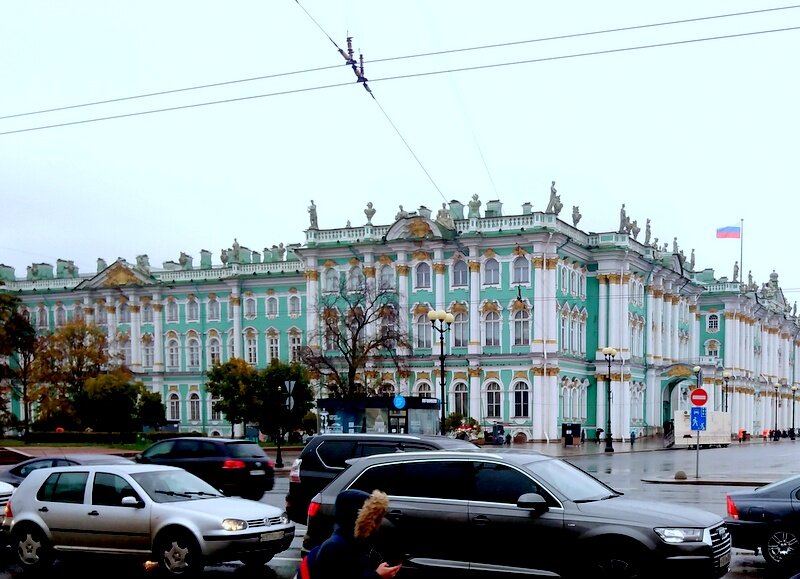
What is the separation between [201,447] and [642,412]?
192ft

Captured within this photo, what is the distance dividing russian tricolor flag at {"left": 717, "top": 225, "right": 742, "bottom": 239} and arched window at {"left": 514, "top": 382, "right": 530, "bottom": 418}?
22.6 meters

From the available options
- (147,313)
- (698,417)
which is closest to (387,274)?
(147,313)

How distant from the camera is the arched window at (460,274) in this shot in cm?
6981

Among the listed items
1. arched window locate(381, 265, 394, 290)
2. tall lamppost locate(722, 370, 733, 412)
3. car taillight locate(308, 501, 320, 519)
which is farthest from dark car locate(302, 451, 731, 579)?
tall lamppost locate(722, 370, 733, 412)

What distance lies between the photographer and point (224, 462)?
24.0 m

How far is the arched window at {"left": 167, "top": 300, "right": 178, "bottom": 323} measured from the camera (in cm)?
8500

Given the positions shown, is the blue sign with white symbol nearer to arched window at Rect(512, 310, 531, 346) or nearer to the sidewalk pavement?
the sidewalk pavement

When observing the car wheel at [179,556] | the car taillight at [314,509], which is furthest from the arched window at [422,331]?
the car taillight at [314,509]

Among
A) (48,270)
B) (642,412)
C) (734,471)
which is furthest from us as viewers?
(48,270)

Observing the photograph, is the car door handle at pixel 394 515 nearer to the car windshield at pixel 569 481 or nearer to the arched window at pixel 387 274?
the car windshield at pixel 569 481

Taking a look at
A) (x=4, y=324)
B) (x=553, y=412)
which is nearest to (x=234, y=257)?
(x=4, y=324)

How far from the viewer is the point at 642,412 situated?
254 feet

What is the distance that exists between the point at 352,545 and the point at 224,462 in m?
18.0

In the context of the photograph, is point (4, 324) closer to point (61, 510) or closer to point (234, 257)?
point (234, 257)
